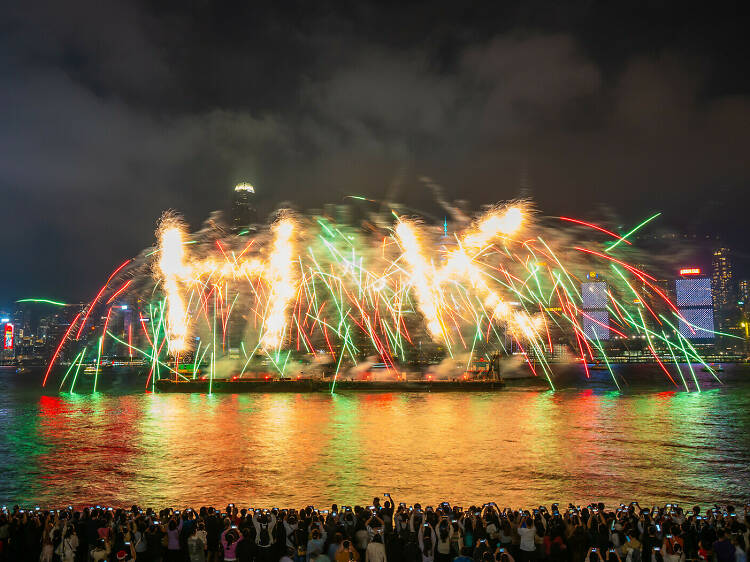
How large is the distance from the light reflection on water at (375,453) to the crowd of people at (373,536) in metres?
8.37

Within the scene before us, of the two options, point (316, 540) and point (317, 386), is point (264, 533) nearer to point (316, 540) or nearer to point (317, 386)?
point (316, 540)

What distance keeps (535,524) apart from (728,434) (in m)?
30.5

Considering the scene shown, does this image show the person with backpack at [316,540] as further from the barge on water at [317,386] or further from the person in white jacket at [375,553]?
the barge on water at [317,386]

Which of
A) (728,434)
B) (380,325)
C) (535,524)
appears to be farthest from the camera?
(380,325)

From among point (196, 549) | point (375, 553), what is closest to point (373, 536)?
point (375, 553)

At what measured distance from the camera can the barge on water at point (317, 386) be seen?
237 ft

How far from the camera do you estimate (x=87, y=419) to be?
1797 inches

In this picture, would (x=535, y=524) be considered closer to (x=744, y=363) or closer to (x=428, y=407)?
(x=428, y=407)

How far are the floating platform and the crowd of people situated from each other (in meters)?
60.8

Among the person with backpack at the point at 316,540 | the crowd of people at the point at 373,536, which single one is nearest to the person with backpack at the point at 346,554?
the crowd of people at the point at 373,536

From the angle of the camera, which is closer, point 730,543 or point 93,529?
point 730,543

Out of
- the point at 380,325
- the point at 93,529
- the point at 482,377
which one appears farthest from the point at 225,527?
the point at 380,325

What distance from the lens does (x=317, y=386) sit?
7269cm

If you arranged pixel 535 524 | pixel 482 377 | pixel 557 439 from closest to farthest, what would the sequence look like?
1. pixel 535 524
2. pixel 557 439
3. pixel 482 377
